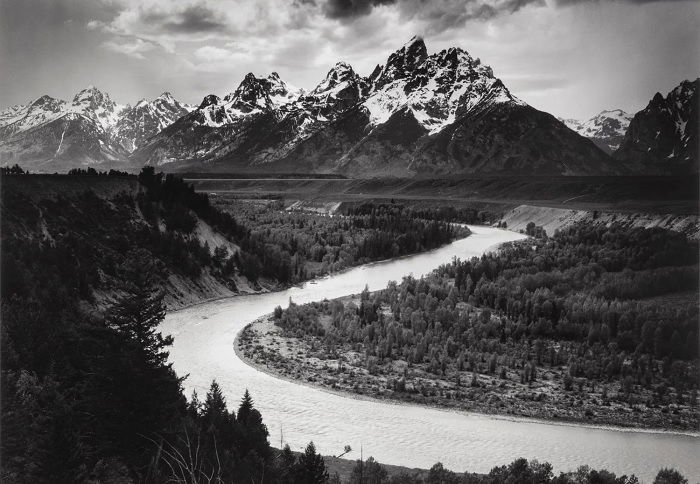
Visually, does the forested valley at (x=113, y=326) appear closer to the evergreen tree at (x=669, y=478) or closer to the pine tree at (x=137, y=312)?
the pine tree at (x=137, y=312)

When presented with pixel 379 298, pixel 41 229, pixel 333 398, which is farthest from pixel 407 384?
pixel 41 229

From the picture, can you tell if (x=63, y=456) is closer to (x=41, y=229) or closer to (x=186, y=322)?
(x=186, y=322)

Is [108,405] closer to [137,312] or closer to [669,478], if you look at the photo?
[137,312]

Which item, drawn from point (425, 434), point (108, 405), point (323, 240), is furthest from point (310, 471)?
point (323, 240)

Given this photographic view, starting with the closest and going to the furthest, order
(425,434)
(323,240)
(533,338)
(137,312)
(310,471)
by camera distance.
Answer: (310,471) → (137,312) → (425,434) → (533,338) → (323,240)

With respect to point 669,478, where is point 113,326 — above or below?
above

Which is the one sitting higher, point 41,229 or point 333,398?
point 41,229

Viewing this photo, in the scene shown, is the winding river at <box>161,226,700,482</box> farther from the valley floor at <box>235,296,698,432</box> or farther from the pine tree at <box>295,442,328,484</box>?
the pine tree at <box>295,442,328,484</box>

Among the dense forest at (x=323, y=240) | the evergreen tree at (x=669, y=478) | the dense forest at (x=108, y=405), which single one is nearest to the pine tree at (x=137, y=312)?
the dense forest at (x=108, y=405)
